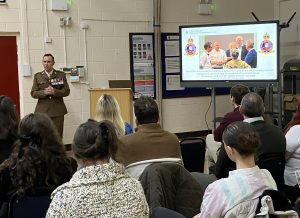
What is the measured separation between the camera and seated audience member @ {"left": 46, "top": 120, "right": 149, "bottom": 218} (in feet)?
5.31

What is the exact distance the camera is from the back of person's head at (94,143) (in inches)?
68.3

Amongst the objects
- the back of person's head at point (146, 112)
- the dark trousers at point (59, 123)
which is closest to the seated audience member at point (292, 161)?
the back of person's head at point (146, 112)

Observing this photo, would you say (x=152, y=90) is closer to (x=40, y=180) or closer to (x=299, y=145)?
(x=299, y=145)

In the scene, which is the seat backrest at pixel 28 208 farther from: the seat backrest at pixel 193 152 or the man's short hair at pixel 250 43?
the man's short hair at pixel 250 43

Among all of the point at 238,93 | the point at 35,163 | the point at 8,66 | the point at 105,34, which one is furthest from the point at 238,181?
the point at 105,34

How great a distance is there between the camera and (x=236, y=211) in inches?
76.2

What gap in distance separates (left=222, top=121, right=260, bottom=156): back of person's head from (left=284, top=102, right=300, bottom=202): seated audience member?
1.21m

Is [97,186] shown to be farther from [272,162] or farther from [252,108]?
[252,108]

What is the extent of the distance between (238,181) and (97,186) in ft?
2.34

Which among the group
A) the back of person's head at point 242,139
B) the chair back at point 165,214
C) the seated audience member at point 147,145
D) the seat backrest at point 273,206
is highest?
the back of person's head at point 242,139

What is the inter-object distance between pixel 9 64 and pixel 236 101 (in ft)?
12.4

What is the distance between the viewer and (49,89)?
19.9 feet

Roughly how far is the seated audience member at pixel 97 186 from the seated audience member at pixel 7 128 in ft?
3.06

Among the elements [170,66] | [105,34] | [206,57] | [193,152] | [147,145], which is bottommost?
[193,152]
